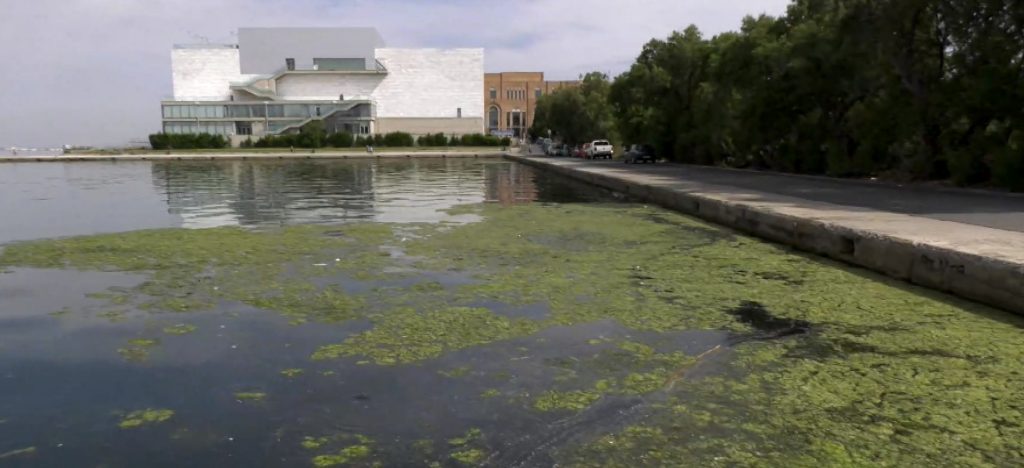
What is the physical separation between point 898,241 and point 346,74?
10504 cm

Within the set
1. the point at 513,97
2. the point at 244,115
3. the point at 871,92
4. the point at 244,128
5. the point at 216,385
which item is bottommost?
the point at 216,385

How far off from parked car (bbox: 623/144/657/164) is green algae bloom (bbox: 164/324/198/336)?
42753 millimetres

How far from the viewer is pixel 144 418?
5.55 meters

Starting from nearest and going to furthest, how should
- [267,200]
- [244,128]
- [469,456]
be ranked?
[469,456], [267,200], [244,128]

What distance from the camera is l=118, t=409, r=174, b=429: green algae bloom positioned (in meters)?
5.43

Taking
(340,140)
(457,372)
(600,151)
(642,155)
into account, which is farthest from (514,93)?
(457,372)

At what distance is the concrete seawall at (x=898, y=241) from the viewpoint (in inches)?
348

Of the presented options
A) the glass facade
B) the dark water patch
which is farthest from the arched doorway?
the dark water patch

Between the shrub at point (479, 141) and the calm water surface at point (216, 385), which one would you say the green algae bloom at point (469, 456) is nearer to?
the calm water surface at point (216, 385)

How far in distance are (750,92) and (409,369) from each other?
3030cm

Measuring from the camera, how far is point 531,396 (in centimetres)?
595

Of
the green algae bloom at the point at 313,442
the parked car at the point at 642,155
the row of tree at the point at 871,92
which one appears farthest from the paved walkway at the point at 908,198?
the parked car at the point at 642,155

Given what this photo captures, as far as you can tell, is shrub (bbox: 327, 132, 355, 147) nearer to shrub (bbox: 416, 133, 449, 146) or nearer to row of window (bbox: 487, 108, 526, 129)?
shrub (bbox: 416, 133, 449, 146)

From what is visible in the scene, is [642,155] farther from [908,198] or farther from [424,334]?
[424,334]
